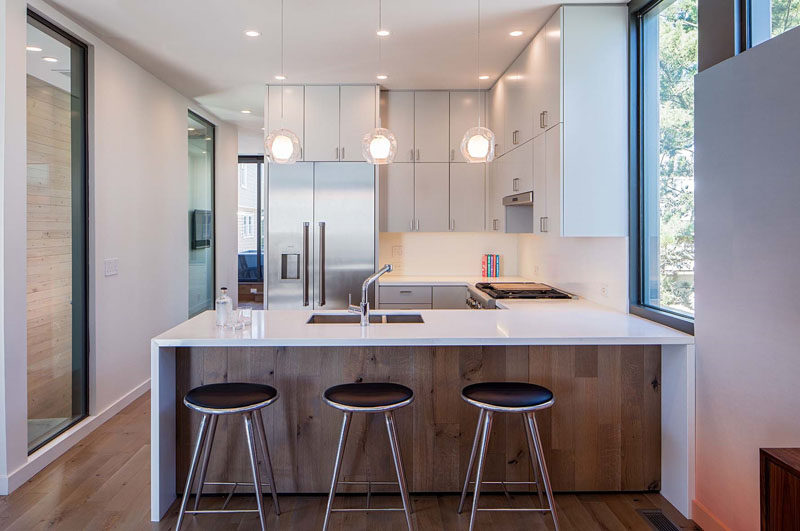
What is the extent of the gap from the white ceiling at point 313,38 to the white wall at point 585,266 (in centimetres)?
146

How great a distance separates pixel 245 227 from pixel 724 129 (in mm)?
9090

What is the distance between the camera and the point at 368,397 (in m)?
2.42

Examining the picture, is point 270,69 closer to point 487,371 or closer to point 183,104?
point 183,104

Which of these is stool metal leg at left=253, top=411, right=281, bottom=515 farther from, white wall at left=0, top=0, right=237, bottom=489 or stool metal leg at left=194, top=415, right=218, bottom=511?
white wall at left=0, top=0, right=237, bottom=489

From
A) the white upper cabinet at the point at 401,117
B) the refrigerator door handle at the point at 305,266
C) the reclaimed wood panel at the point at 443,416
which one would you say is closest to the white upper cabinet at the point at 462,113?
the white upper cabinet at the point at 401,117

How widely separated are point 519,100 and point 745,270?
2439 millimetres

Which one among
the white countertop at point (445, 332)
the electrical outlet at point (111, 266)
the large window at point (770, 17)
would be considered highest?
the large window at point (770, 17)

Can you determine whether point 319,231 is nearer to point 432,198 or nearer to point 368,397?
point 432,198

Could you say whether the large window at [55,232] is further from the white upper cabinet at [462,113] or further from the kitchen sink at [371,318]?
the white upper cabinet at [462,113]

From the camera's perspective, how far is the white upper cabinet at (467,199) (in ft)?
17.5

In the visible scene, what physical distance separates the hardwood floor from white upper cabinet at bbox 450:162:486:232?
292 centimetres

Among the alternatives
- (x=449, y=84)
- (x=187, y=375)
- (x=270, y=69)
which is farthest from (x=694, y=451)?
(x=270, y=69)

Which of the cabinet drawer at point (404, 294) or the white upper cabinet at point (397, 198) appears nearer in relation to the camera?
the cabinet drawer at point (404, 294)

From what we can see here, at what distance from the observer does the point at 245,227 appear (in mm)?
10438
